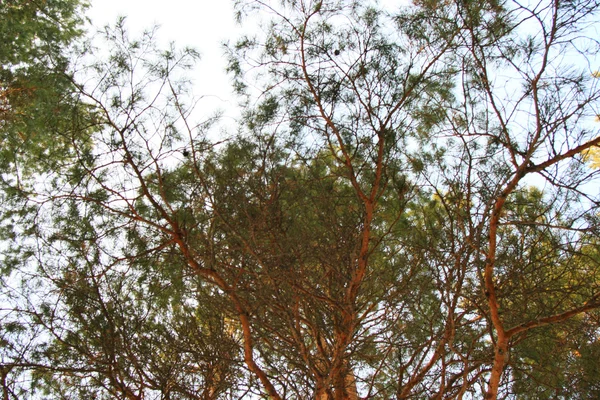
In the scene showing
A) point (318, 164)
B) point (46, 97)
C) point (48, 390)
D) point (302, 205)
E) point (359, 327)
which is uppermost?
point (46, 97)

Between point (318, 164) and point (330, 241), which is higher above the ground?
point (318, 164)

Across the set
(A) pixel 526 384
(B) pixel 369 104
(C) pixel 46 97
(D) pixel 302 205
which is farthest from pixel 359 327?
(C) pixel 46 97

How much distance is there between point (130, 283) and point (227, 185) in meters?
1.06

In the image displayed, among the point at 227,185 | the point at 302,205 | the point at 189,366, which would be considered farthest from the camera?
the point at 189,366

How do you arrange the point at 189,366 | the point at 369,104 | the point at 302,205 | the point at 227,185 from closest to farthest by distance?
the point at 369,104, the point at 227,185, the point at 302,205, the point at 189,366

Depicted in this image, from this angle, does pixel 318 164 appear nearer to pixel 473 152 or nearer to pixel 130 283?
pixel 473 152

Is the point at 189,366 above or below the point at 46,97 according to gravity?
below

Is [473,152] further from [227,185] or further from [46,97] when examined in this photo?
[46,97]

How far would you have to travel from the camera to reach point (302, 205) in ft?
11.7

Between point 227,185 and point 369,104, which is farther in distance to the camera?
point 227,185

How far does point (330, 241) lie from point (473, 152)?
106 centimetres

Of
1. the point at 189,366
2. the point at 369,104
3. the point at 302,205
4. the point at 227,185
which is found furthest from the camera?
the point at 189,366

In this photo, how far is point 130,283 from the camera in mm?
3738

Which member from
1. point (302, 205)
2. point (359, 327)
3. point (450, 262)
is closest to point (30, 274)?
point (302, 205)
